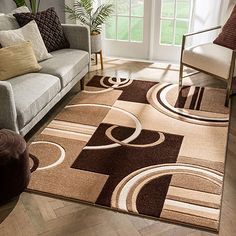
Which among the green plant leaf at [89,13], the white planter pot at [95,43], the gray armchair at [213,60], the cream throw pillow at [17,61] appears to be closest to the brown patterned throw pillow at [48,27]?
the cream throw pillow at [17,61]

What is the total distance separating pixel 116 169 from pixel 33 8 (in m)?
→ 2.56

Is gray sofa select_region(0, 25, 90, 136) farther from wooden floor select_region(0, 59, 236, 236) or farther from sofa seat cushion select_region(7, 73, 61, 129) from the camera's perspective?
wooden floor select_region(0, 59, 236, 236)

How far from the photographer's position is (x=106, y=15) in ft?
14.3

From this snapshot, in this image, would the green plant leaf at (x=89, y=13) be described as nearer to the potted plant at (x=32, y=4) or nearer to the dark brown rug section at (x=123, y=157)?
the potted plant at (x=32, y=4)

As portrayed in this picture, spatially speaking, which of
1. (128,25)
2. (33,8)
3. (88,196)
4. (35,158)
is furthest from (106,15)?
(88,196)

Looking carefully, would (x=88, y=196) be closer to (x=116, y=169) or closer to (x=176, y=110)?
(x=116, y=169)

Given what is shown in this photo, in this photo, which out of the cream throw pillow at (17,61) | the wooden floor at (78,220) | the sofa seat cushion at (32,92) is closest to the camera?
the wooden floor at (78,220)

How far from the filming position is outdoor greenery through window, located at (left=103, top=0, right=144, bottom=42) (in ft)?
15.1

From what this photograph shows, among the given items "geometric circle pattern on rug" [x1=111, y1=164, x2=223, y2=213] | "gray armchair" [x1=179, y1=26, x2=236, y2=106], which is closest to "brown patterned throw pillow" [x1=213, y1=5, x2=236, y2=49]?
"gray armchair" [x1=179, y1=26, x2=236, y2=106]

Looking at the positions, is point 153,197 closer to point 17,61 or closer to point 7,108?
point 7,108

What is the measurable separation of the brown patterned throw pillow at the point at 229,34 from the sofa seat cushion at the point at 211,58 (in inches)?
1.9

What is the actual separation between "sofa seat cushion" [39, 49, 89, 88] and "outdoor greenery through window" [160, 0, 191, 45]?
1.25 metres

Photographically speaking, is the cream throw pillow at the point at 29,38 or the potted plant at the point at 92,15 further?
the potted plant at the point at 92,15

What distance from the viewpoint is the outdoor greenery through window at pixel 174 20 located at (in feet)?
14.6
